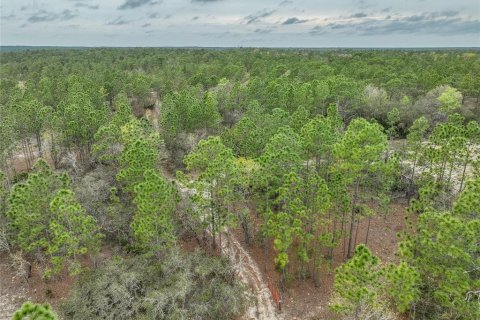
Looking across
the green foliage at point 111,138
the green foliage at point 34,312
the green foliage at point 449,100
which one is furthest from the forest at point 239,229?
Answer: the green foliage at point 449,100

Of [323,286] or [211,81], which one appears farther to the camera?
[211,81]

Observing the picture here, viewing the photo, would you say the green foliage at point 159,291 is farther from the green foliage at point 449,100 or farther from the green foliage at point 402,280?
the green foliage at point 449,100

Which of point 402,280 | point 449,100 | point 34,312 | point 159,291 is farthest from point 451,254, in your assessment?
point 449,100

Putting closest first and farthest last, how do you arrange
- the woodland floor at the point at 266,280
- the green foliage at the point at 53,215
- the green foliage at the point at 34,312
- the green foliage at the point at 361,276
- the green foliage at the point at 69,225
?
the green foliage at the point at 34,312 → the green foliage at the point at 361,276 → the green foliage at the point at 69,225 → the green foliage at the point at 53,215 → the woodland floor at the point at 266,280

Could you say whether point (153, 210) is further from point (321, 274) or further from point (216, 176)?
point (321, 274)

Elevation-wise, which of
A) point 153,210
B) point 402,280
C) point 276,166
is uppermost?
point 276,166

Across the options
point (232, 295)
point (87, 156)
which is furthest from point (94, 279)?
point (87, 156)

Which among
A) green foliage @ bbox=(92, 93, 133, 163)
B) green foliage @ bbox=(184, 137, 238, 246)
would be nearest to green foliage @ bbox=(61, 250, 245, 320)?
green foliage @ bbox=(184, 137, 238, 246)

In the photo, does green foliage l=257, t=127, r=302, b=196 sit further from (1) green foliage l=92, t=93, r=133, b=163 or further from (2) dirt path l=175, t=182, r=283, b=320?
(1) green foliage l=92, t=93, r=133, b=163

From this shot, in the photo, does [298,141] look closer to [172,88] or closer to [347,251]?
[347,251]
